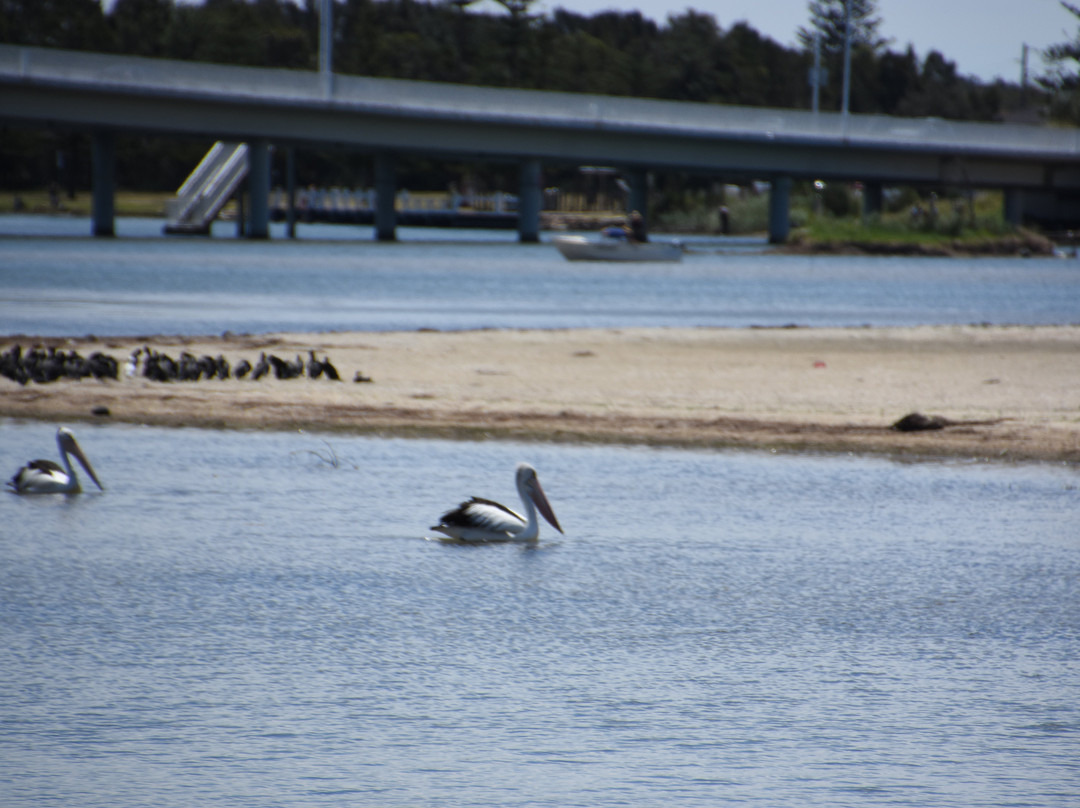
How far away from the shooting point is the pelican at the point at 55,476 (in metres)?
10.3

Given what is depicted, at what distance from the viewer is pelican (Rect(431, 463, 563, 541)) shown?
9.12 m

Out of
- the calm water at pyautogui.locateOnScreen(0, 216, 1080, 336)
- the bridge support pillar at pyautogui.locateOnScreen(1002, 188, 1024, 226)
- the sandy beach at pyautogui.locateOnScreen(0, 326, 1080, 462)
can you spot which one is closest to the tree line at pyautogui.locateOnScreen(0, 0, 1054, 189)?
the bridge support pillar at pyautogui.locateOnScreen(1002, 188, 1024, 226)

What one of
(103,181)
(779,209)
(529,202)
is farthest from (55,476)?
(779,209)

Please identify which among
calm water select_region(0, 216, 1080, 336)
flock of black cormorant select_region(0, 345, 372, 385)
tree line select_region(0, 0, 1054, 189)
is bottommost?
flock of black cormorant select_region(0, 345, 372, 385)

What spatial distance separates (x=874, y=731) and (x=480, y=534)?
12.8 feet

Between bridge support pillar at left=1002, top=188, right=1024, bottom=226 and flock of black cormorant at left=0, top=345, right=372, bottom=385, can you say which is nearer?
flock of black cormorant at left=0, top=345, right=372, bottom=385

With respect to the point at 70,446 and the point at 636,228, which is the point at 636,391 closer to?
the point at 70,446

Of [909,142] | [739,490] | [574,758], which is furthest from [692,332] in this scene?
[909,142]

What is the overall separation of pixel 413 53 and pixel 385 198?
43.0 metres

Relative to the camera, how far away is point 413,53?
113m

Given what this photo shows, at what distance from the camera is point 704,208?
11450 cm

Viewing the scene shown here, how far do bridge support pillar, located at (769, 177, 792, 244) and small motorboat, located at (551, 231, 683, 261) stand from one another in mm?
22086

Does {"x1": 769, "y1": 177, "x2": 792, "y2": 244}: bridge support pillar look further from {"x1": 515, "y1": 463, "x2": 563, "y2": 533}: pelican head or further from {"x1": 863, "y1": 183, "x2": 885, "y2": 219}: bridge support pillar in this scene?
{"x1": 515, "y1": 463, "x2": 563, "y2": 533}: pelican head

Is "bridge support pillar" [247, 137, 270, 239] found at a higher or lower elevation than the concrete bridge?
lower
